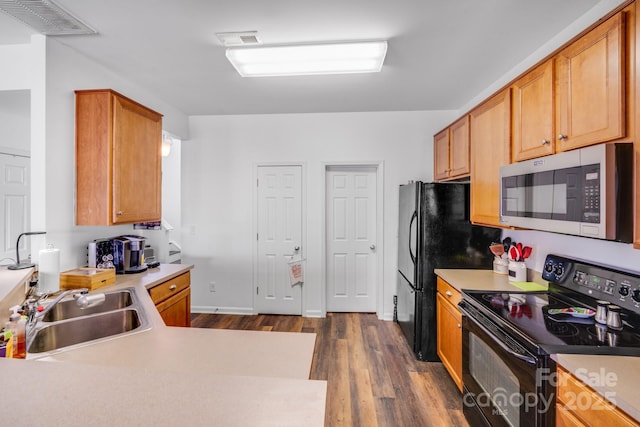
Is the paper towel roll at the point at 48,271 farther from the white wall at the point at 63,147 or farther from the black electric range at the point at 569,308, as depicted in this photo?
the black electric range at the point at 569,308

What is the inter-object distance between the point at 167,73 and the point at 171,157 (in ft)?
8.42

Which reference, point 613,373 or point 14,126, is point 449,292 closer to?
point 613,373

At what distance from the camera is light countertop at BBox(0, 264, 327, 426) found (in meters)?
0.69

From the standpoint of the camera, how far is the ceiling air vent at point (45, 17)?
1653mm

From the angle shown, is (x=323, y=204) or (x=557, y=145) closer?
(x=557, y=145)

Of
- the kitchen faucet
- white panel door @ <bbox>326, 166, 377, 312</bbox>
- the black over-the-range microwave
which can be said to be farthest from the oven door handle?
white panel door @ <bbox>326, 166, 377, 312</bbox>

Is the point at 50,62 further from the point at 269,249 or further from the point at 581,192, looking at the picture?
the point at 581,192

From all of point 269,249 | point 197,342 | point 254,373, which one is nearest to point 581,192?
point 254,373

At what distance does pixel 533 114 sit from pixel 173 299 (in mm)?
2904

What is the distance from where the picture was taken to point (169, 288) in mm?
2430

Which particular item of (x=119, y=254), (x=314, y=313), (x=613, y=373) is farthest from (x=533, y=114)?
(x=119, y=254)

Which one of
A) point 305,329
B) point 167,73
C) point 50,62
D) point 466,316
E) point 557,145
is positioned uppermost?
point 167,73

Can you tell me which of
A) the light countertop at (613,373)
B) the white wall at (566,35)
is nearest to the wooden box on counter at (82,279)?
the light countertop at (613,373)

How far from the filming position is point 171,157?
15.9ft
